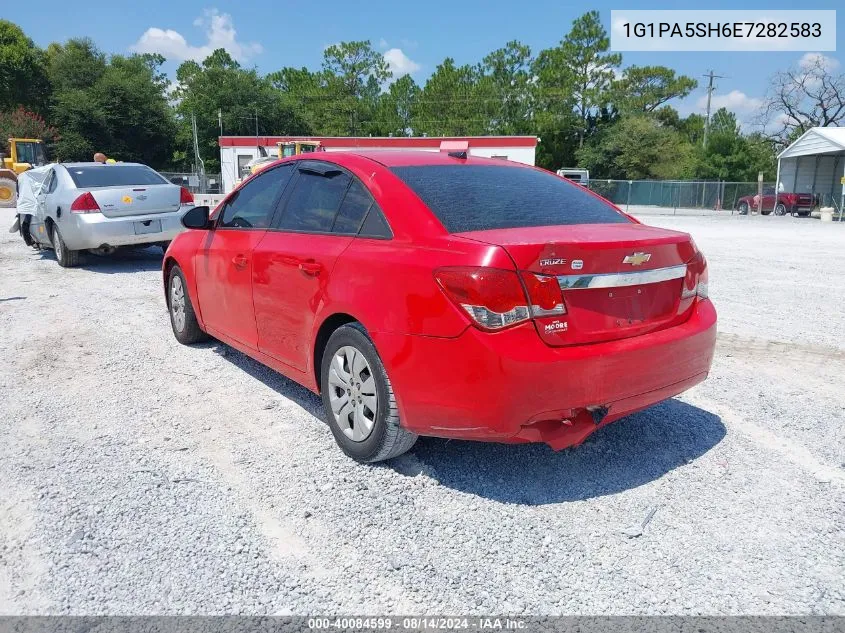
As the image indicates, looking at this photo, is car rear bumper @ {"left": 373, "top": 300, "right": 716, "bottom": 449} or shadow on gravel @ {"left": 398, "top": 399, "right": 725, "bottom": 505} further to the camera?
shadow on gravel @ {"left": 398, "top": 399, "right": 725, "bottom": 505}

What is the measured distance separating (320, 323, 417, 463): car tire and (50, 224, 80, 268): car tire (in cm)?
804

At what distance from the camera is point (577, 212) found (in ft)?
11.9

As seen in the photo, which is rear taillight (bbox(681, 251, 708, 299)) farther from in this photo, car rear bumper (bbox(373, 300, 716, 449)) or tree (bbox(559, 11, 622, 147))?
tree (bbox(559, 11, 622, 147))

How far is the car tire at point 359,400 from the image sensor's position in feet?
10.5

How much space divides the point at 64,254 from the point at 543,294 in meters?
9.40

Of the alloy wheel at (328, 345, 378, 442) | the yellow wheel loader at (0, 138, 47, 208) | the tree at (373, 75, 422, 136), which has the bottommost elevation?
the alloy wheel at (328, 345, 378, 442)

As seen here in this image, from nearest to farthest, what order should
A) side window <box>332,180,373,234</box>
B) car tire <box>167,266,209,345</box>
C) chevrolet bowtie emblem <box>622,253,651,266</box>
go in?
chevrolet bowtie emblem <box>622,253,651,266</box> → side window <box>332,180,373,234</box> → car tire <box>167,266,209,345</box>

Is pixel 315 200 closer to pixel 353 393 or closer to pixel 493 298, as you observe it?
pixel 353 393

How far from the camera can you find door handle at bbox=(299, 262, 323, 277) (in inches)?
141

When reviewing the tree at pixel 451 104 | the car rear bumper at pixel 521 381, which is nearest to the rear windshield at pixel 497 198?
the car rear bumper at pixel 521 381

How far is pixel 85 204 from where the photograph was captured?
9227 millimetres

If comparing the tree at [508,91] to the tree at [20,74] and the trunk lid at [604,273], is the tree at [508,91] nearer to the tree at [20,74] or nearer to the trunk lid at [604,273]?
the tree at [20,74]

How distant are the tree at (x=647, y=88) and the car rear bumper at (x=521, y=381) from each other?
206 ft

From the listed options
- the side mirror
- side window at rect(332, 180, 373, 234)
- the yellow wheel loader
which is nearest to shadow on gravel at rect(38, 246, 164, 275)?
the side mirror
